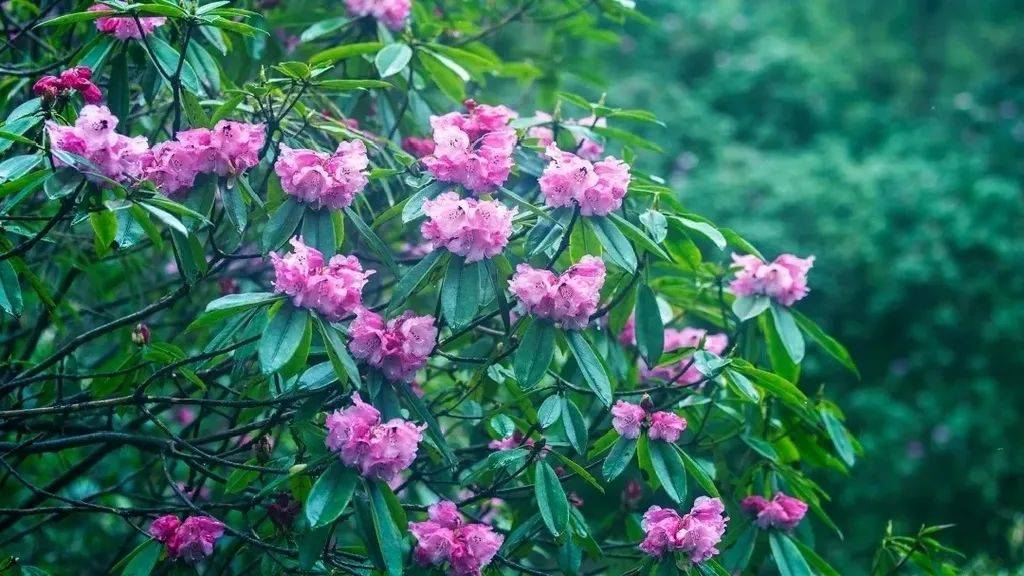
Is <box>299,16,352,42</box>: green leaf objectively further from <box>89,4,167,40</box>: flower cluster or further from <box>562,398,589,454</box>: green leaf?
<box>562,398,589,454</box>: green leaf

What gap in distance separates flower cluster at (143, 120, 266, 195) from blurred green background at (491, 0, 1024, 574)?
185cm

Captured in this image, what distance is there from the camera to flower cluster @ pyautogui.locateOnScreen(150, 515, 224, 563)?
1.40m

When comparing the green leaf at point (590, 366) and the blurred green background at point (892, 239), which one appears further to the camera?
the blurred green background at point (892, 239)

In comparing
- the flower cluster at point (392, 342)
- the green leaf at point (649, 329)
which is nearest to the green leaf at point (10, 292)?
the flower cluster at point (392, 342)

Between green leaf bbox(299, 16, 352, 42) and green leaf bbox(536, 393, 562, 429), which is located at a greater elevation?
green leaf bbox(299, 16, 352, 42)

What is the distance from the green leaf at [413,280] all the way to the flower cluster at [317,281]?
70 millimetres

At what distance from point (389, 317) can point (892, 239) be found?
133 inches

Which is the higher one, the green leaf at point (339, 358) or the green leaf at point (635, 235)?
the green leaf at point (635, 235)

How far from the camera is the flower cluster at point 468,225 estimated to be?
1314mm

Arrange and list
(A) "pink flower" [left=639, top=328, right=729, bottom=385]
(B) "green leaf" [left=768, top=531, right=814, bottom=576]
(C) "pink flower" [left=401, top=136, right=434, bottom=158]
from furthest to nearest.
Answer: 1. (A) "pink flower" [left=639, top=328, right=729, bottom=385]
2. (C) "pink flower" [left=401, top=136, right=434, bottom=158]
3. (B) "green leaf" [left=768, top=531, right=814, bottom=576]

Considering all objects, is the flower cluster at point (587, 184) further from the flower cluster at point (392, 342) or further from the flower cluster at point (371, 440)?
the flower cluster at point (371, 440)

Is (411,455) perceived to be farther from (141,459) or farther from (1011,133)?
(1011,133)

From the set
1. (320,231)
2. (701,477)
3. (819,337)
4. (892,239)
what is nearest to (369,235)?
(320,231)

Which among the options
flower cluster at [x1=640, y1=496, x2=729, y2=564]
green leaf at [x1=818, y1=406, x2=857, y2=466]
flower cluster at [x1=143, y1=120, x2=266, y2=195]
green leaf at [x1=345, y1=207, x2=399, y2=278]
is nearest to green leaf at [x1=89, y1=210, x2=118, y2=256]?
flower cluster at [x1=143, y1=120, x2=266, y2=195]
